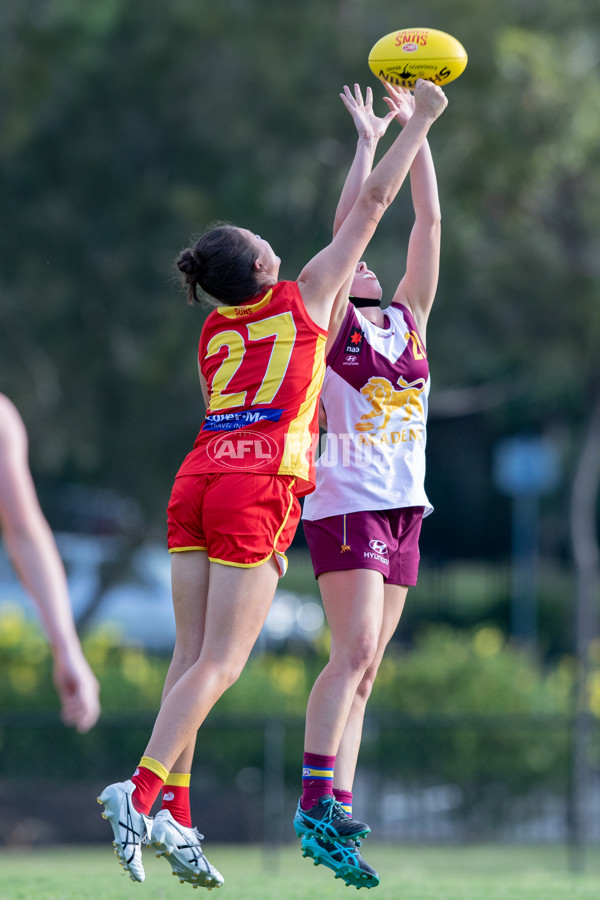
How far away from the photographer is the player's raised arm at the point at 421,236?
540cm

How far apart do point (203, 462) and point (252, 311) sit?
0.60 metres

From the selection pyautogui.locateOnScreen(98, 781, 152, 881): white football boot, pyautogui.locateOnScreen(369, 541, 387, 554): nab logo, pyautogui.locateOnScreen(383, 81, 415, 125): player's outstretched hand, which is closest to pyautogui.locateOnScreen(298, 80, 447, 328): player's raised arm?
pyautogui.locateOnScreen(383, 81, 415, 125): player's outstretched hand

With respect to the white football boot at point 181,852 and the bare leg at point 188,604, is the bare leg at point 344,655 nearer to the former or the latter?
the bare leg at point 188,604

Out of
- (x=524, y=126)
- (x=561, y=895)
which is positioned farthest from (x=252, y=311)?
(x=524, y=126)

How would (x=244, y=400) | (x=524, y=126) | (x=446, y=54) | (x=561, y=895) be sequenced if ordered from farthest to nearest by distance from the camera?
(x=524, y=126), (x=561, y=895), (x=446, y=54), (x=244, y=400)

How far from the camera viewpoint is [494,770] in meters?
11.9

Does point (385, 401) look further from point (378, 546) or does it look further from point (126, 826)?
point (126, 826)

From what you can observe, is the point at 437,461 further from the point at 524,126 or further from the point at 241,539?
the point at 241,539

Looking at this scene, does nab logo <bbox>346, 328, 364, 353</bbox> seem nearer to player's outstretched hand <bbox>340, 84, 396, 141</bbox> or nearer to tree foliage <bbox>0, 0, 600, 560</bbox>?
player's outstretched hand <bbox>340, 84, 396, 141</bbox>

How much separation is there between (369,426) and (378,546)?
50 cm

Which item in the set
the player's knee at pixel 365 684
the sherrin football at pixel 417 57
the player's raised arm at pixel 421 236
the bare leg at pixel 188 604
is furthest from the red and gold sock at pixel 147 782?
the sherrin football at pixel 417 57

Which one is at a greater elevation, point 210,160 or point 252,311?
point 210,160

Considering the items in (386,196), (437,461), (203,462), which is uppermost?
(437,461)

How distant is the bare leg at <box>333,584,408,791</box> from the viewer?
16.7ft
